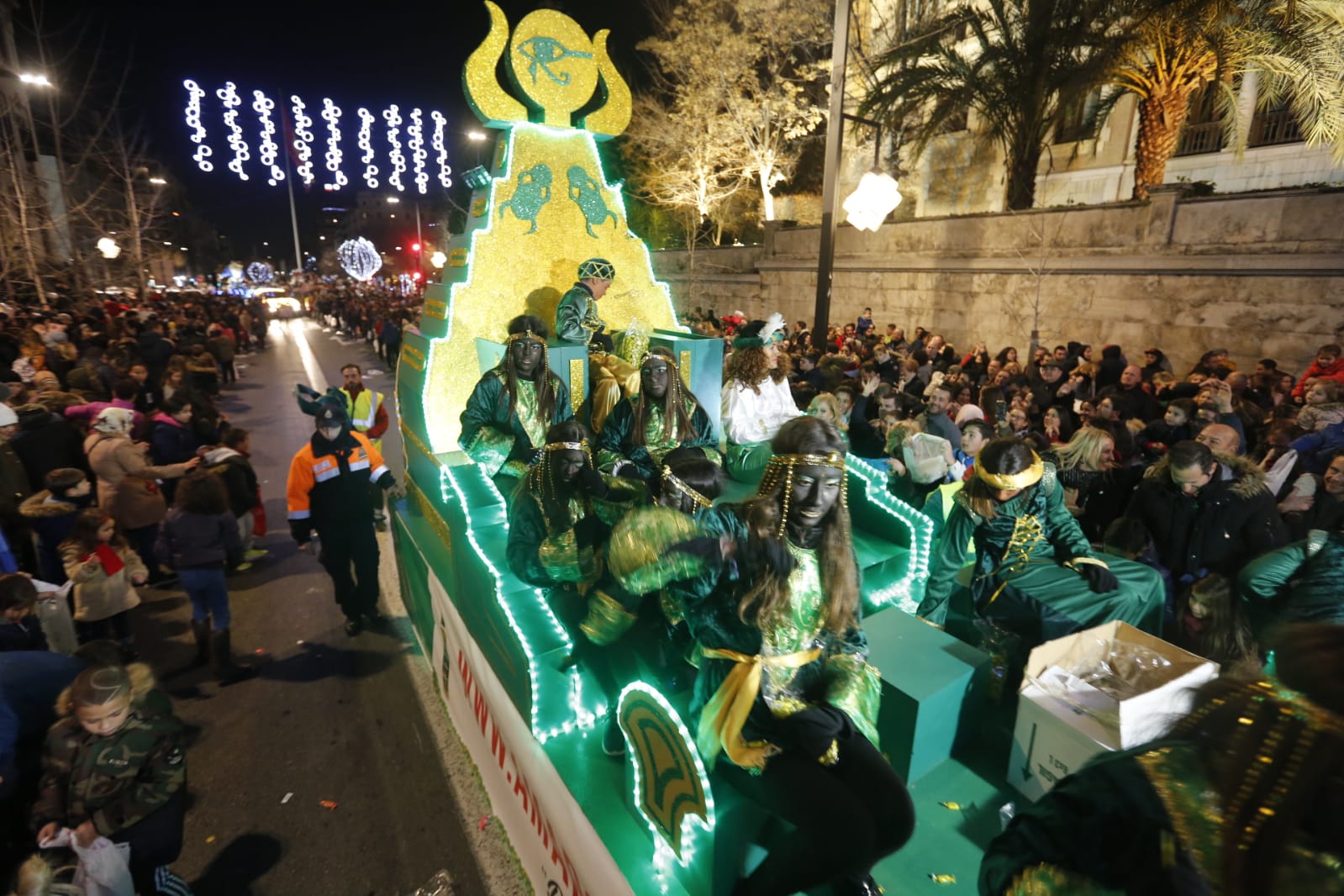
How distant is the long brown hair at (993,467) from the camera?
344 centimetres

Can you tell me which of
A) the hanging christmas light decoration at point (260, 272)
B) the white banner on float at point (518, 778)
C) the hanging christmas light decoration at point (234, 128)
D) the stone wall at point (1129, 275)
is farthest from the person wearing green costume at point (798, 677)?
the hanging christmas light decoration at point (260, 272)

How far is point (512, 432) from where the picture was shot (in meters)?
4.46

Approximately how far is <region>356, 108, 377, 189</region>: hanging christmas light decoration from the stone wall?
1230cm

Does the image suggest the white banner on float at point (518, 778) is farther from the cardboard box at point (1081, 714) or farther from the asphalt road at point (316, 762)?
the cardboard box at point (1081, 714)

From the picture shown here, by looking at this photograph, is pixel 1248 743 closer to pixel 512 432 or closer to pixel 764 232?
pixel 512 432

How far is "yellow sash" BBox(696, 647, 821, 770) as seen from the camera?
85.0 inches

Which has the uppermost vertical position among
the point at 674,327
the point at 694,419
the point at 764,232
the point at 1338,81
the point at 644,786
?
the point at 1338,81

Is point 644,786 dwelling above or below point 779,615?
below

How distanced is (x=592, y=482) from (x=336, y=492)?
2797 mm

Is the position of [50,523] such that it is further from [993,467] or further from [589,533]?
[993,467]

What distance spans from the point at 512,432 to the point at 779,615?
9.00 ft

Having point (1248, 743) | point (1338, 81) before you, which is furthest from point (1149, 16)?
point (1248, 743)

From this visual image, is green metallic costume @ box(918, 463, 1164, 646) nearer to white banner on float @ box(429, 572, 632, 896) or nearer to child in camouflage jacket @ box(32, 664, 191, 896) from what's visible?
white banner on float @ box(429, 572, 632, 896)

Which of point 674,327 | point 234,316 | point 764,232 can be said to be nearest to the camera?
point 674,327
